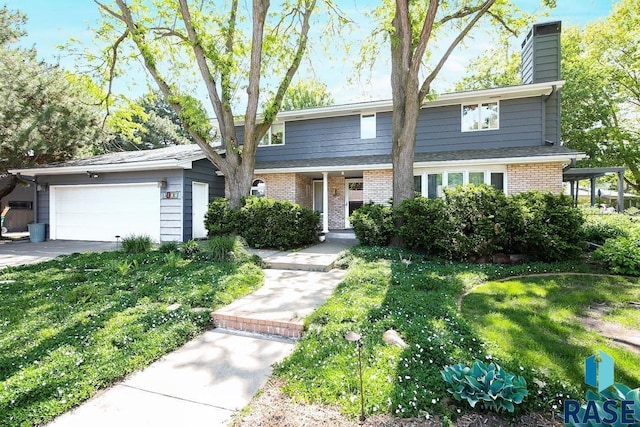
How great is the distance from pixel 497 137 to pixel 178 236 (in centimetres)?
1171

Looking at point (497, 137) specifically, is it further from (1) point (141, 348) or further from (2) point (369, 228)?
(1) point (141, 348)

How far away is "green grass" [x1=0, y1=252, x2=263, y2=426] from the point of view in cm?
272

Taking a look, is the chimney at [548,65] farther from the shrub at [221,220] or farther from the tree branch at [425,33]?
the shrub at [221,220]

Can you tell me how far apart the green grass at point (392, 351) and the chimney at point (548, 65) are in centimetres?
923

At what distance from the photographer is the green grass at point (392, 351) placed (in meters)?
2.51

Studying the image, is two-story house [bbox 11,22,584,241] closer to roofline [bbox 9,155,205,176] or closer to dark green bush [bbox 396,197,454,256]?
roofline [bbox 9,155,205,176]

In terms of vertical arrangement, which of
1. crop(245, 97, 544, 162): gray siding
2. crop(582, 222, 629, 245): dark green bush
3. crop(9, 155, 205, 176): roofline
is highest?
crop(245, 97, 544, 162): gray siding

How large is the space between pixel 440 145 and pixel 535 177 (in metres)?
3.34

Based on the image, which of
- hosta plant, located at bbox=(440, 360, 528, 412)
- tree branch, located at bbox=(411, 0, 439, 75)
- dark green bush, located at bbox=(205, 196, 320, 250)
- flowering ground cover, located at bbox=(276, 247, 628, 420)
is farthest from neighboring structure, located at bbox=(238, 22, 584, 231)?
hosta plant, located at bbox=(440, 360, 528, 412)

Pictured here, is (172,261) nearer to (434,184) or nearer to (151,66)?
(151,66)

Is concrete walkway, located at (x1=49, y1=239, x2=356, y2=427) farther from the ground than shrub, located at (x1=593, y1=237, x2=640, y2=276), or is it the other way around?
shrub, located at (x1=593, y1=237, x2=640, y2=276)

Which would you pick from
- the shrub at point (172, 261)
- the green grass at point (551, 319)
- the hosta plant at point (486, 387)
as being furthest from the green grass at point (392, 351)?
the shrub at point (172, 261)

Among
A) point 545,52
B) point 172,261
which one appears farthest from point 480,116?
point 172,261

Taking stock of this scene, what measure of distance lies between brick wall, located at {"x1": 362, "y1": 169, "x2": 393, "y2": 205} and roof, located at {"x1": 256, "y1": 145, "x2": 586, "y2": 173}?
18.2 inches
